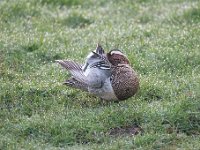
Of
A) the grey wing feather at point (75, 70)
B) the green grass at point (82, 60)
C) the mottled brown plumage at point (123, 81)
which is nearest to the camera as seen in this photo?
the green grass at point (82, 60)

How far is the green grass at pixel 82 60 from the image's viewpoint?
717 centimetres

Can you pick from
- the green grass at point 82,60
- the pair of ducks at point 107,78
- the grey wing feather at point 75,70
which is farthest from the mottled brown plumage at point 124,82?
the grey wing feather at point 75,70

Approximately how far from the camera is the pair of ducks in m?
7.67

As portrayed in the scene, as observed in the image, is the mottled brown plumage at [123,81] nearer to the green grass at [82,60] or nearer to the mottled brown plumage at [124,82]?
the mottled brown plumage at [124,82]

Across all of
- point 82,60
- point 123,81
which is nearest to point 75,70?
point 123,81

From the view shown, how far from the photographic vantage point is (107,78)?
305 inches

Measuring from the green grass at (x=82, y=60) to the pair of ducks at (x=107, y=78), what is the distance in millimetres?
170

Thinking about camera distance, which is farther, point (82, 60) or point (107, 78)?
point (82, 60)

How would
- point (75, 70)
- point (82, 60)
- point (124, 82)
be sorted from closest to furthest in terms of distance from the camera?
point (124, 82) < point (75, 70) < point (82, 60)

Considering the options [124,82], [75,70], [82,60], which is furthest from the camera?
[82,60]

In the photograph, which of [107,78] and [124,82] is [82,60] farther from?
[124,82]

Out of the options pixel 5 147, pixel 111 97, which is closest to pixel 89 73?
pixel 111 97

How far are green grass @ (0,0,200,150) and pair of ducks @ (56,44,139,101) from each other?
6.7 inches

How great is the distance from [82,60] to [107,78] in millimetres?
1547
